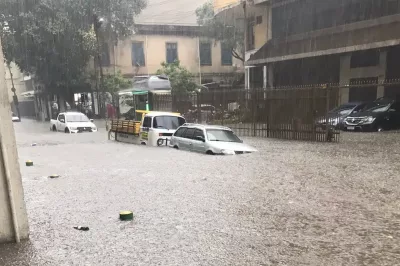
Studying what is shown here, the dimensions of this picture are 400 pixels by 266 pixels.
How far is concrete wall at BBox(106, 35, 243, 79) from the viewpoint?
1451 inches

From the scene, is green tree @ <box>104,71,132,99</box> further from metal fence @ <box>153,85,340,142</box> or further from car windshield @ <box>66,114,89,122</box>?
metal fence @ <box>153,85,340,142</box>

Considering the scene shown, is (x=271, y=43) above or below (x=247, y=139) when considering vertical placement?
above

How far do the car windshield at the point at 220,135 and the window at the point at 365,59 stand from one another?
1138cm

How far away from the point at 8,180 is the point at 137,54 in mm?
34258

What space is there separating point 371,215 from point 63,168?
7.93 m

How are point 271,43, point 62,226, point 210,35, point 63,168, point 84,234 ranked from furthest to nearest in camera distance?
point 210,35, point 271,43, point 63,168, point 62,226, point 84,234

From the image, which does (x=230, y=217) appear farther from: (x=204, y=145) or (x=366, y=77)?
(x=366, y=77)

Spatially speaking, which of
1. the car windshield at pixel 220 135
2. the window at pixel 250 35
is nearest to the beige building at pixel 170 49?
the window at pixel 250 35

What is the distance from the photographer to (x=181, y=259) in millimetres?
4191

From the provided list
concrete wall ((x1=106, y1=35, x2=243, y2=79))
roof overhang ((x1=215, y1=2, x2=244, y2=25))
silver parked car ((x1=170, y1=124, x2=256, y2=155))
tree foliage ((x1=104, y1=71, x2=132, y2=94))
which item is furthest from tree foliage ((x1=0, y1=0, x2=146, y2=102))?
silver parked car ((x1=170, y1=124, x2=256, y2=155))

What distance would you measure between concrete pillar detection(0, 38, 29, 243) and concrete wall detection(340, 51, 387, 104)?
65.0 ft

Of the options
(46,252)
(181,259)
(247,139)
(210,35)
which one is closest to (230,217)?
(181,259)

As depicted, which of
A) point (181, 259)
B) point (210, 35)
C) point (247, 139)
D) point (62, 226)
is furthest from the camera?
point (210, 35)

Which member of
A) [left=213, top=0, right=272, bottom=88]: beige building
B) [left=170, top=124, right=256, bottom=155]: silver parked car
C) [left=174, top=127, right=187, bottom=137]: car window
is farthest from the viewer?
[left=213, top=0, right=272, bottom=88]: beige building
